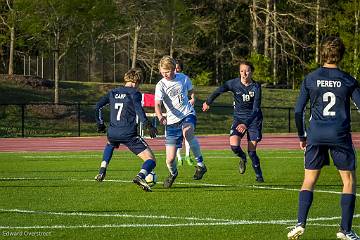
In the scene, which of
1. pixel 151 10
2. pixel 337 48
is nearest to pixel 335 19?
pixel 151 10

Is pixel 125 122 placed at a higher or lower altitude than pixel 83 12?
lower

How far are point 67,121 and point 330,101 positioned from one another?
34543mm

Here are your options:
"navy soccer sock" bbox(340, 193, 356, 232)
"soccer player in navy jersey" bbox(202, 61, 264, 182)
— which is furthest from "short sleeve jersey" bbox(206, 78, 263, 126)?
"navy soccer sock" bbox(340, 193, 356, 232)

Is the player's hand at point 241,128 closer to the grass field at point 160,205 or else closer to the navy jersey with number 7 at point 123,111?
the grass field at point 160,205

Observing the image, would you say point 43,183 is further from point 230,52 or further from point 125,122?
point 230,52

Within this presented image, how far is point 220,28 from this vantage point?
76.6 metres

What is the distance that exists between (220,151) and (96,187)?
13324 millimetres

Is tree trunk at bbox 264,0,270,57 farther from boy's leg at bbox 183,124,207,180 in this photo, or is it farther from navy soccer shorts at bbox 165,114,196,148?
navy soccer shorts at bbox 165,114,196,148

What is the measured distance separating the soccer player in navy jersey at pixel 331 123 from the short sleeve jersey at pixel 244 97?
744 centimetres

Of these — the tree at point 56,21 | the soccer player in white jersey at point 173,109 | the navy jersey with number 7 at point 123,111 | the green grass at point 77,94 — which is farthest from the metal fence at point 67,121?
the navy jersey with number 7 at point 123,111

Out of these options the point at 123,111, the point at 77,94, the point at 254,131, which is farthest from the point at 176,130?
the point at 77,94

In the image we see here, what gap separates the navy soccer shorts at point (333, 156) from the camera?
1045 centimetres

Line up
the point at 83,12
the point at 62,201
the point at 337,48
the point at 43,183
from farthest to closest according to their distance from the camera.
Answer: the point at 83,12, the point at 43,183, the point at 62,201, the point at 337,48

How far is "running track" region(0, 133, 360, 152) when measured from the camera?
3212 cm
